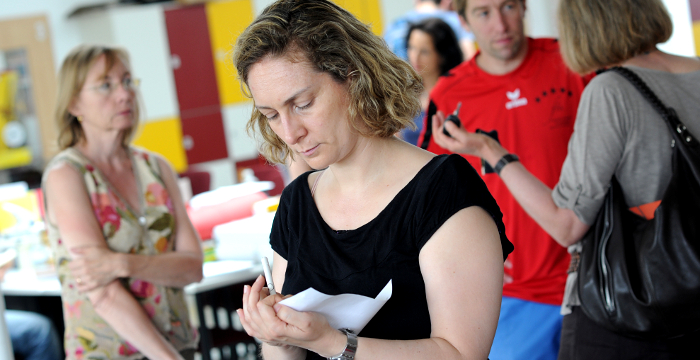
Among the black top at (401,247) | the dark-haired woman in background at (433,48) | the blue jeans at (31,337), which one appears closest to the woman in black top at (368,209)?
the black top at (401,247)

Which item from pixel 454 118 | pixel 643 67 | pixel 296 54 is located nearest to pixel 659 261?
pixel 643 67

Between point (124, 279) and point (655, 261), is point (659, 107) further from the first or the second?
point (124, 279)

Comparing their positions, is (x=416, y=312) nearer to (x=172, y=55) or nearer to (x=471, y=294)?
(x=471, y=294)

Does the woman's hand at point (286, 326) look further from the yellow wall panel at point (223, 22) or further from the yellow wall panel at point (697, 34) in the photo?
the yellow wall panel at point (223, 22)

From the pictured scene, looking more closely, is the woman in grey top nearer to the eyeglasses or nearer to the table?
the eyeglasses

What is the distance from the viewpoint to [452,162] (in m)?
1.18

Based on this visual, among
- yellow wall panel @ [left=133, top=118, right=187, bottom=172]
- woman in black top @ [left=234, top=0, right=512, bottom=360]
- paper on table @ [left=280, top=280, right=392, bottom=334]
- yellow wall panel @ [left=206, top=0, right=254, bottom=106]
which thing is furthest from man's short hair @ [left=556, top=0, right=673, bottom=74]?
yellow wall panel @ [left=133, top=118, right=187, bottom=172]

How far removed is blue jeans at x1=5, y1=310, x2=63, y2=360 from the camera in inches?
126

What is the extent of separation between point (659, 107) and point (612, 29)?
25cm

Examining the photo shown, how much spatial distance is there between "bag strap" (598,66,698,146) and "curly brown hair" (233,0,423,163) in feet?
1.85

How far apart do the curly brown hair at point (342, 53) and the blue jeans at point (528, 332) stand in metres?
0.93

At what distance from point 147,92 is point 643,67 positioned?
5.96 meters

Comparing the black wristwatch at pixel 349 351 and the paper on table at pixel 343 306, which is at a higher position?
the paper on table at pixel 343 306

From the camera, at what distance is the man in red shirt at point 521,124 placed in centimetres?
193
